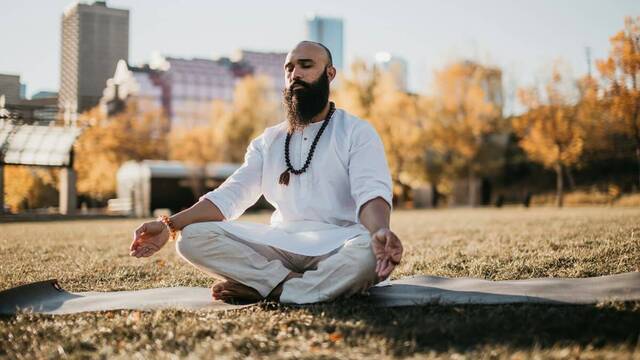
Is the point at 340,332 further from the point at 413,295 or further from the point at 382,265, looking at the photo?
the point at 413,295

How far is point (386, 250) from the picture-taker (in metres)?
2.64

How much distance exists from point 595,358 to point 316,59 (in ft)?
6.92

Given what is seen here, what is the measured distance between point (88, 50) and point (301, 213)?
1372 centimetres

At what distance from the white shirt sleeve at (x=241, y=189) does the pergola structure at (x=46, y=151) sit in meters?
11.4

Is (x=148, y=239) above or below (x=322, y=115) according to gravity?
below

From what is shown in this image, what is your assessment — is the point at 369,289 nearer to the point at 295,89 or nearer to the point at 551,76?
the point at 295,89

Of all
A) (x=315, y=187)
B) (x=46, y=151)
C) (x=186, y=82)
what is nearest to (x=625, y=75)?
(x=315, y=187)

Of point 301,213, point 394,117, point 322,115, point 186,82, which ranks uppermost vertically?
point 186,82

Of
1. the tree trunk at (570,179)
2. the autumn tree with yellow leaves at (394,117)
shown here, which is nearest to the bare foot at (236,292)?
the autumn tree with yellow leaves at (394,117)

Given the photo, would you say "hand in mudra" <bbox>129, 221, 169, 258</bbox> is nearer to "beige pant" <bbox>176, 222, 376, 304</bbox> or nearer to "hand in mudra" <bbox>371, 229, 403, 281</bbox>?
"beige pant" <bbox>176, 222, 376, 304</bbox>

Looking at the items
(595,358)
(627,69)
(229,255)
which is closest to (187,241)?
(229,255)

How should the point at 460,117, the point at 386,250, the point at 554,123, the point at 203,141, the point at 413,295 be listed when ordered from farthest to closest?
1. the point at 203,141
2. the point at 460,117
3. the point at 554,123
4. the point at 413,295
5. the point at 386,250

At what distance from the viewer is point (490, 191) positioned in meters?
30.8

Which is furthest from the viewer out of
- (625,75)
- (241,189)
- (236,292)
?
(625,75)
